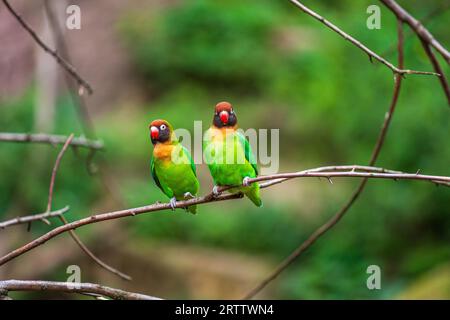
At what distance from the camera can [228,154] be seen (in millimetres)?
1951

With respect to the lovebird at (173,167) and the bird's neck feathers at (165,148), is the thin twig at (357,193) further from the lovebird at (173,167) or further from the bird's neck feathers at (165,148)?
the bird's neck feathers at (165,148)

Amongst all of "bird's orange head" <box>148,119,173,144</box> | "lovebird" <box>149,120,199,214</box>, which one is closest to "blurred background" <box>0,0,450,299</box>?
"lovebird" <box>149,120,199,214</box>

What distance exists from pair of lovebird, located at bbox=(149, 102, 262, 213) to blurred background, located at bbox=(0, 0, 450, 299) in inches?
87.3

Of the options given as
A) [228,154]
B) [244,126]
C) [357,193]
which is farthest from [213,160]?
[244,126]

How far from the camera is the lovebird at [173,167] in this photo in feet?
6.32

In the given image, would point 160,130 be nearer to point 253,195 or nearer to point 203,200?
point 203,200

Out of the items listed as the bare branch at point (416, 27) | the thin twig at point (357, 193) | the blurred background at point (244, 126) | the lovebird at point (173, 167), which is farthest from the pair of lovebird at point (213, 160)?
the blurred background at point (244, 126)

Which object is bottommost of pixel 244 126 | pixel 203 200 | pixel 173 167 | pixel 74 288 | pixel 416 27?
pixel 74 288

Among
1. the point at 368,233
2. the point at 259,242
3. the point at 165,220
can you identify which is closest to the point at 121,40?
the point at 165,220

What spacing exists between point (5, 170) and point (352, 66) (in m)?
3.93

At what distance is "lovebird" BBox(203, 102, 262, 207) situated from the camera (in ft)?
5.64

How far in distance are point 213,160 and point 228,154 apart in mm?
55

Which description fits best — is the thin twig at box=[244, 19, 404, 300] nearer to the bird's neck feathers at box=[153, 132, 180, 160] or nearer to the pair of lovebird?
the pair of lovebird
